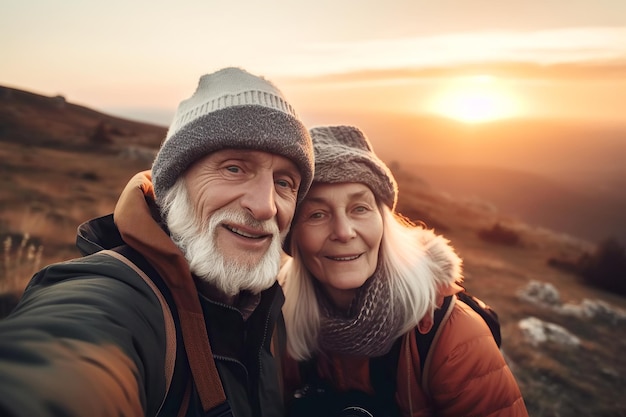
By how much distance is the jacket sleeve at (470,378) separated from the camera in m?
2.41

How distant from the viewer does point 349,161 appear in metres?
2.72

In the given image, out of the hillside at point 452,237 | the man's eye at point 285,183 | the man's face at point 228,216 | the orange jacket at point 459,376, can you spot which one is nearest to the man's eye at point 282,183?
the man's eye at point 285,183

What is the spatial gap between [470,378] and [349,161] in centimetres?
152

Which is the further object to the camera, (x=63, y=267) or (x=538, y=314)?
(x=538, y=314)

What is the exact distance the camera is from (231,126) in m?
2.13

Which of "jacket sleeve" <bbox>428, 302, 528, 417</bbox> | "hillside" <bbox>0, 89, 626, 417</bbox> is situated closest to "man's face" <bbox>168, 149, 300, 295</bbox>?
"jacket sleeve" <bbox>428, 302, 528, 417</bbox>

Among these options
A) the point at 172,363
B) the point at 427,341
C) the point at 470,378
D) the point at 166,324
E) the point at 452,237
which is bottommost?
the point at 452,237

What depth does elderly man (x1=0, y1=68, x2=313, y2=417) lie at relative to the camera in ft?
4.02

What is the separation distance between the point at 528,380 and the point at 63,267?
6234mm

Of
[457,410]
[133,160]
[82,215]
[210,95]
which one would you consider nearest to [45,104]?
[133,160]

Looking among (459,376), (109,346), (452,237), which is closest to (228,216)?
(109,346)

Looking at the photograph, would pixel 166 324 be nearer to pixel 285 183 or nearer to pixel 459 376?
pixel 285 183

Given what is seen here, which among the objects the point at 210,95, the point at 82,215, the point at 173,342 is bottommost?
the point at 82,215

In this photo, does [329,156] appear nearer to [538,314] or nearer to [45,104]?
[538,314]
